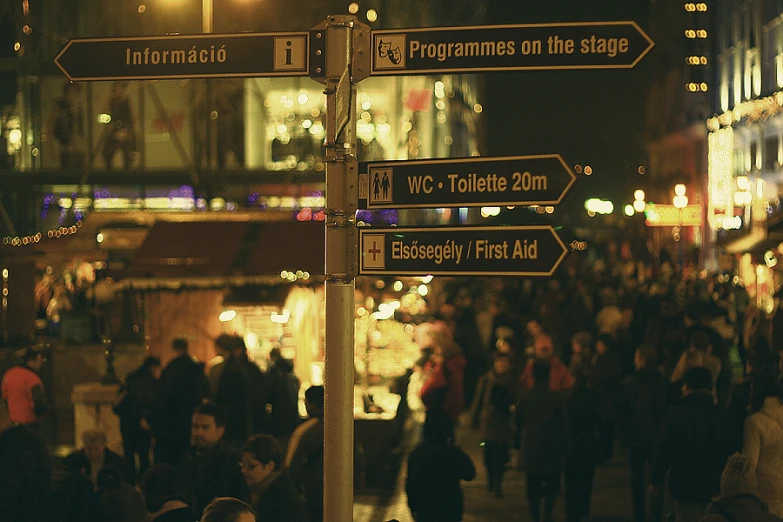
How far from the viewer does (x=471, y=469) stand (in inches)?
320

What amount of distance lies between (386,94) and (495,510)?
18009 mm

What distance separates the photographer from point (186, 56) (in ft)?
17.1

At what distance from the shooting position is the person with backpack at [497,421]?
11.9 metres

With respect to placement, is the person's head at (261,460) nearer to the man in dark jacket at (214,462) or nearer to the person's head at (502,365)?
the man in dark jacket at (214,462)

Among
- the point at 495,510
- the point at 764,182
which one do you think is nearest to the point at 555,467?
the point at 495,510

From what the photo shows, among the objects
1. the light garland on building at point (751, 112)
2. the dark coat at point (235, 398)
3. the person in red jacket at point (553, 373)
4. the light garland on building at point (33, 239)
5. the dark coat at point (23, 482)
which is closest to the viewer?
the dark coat at point (23, 482)

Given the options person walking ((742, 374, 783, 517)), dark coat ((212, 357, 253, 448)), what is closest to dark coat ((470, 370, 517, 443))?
dark coat ((212, 357, 253, 448))

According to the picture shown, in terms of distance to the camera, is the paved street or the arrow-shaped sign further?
the paved street

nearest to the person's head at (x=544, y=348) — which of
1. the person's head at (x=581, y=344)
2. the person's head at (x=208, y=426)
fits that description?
the person's head at (x=581, y=344)

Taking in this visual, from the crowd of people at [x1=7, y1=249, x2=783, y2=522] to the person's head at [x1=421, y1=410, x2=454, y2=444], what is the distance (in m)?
0.01

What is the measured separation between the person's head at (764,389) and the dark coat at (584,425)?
76.2 inches

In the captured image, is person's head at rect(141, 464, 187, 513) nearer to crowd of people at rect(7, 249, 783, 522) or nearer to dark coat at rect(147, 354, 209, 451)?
crowd of people at rect(7, 249, 783, 522)

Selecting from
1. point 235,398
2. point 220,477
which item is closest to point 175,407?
point 235,398

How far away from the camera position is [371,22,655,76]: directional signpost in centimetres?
483
